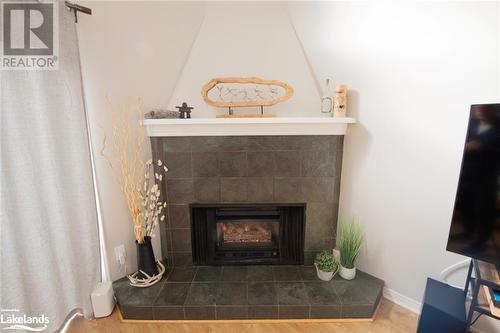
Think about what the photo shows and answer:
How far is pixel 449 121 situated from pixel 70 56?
7.68ft

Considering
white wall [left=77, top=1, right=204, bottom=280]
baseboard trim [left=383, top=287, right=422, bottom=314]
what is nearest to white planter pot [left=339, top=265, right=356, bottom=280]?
baseboard trim [left=383, top=287, right=422, bottom=314]

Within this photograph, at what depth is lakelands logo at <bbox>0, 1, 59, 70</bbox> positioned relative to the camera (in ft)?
3.48

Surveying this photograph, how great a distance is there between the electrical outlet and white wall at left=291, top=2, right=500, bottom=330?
185cm

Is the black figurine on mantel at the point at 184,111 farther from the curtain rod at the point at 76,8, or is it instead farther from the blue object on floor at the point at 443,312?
the blue object on floor at the point at 443,312

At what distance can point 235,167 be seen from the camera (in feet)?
5.81

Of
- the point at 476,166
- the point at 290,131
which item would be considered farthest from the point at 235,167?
the point at 476,166

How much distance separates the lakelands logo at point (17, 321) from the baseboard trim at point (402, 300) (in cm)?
234

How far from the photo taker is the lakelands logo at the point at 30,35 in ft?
3.48

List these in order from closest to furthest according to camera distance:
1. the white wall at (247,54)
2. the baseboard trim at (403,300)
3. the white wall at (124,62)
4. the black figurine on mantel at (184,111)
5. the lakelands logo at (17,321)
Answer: the lakelands logo at (17,321) → the white wall at (124,62) → the baseboard trim at (403,300) → the black figurine on mantel at (184,111) → the white wall at (247,54)

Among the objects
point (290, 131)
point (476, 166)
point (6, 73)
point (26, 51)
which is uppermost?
point (26, 51)

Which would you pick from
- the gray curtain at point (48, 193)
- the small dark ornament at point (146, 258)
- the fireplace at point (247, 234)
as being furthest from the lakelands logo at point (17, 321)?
the fireplace at point (247, 234)

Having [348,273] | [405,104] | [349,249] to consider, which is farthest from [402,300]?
[405,104]

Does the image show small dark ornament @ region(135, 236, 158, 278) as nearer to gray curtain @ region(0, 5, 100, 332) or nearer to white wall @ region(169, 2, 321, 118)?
gray curtain @ region(0, 5, 100, 332)

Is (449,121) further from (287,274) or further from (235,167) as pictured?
(287,274)
